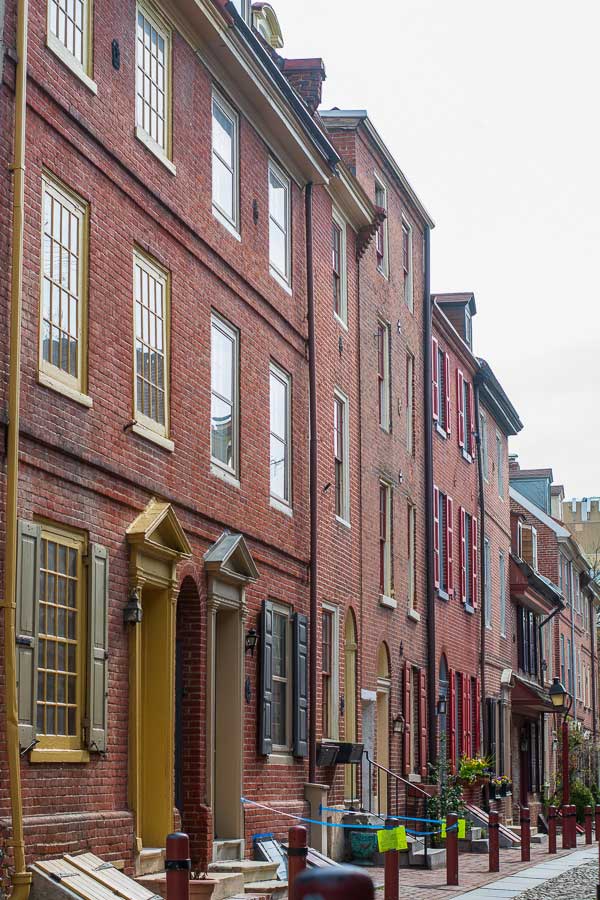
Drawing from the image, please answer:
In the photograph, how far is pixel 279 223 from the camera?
19641mm

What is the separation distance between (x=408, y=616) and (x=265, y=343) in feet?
32.7

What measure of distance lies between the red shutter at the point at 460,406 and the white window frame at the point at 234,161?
1640 cm

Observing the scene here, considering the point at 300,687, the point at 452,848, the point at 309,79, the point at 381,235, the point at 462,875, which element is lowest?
the point at 462,875

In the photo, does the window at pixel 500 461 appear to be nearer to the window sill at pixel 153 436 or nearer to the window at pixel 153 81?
the window at pixel 153 81

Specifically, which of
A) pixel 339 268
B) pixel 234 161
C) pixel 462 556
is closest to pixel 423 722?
pixel 462 556

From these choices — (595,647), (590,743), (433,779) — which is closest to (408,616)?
(433,779)

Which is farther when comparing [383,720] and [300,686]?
[383,720]

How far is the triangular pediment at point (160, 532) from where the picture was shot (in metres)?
13.5

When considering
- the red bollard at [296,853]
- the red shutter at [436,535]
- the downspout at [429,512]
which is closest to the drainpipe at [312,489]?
the downspout at [429,512]

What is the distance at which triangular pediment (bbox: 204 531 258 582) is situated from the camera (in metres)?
15.9

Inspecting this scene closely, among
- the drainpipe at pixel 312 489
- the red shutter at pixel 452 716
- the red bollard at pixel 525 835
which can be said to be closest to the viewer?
the drainpipe at pixel 312 489

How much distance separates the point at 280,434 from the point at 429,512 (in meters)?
10.2

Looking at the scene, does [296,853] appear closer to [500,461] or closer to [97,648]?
[97,648]

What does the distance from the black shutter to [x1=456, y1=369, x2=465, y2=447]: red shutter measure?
14477mm
